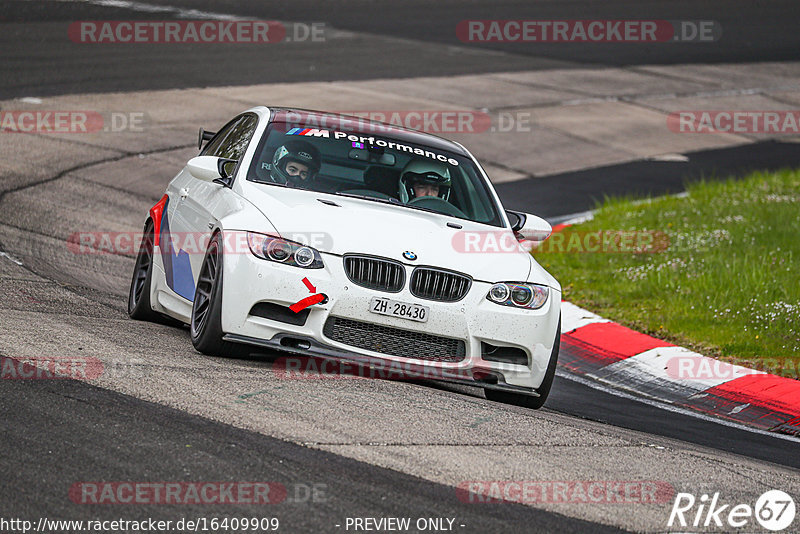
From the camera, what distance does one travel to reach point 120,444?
16.7 feet

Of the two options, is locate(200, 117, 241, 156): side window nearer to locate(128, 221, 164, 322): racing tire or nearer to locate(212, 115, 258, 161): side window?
locate(212, 115, 258, 161): side window

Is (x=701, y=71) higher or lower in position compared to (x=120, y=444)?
higher

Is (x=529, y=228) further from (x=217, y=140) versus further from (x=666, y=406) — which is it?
(x=217, y=140)

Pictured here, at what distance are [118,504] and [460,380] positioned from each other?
286cm

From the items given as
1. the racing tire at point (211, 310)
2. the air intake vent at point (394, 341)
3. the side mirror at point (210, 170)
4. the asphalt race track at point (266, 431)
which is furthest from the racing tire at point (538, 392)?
the side mirror at point (210, 170)

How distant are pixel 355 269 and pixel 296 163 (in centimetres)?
142

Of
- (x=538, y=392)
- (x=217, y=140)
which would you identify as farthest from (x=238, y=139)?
(x=538, y=392)

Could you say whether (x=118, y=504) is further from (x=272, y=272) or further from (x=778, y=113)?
(x=778, y=113)

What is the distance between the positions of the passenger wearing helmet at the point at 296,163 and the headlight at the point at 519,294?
1564 mm

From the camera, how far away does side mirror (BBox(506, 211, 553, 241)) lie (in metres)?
8.24

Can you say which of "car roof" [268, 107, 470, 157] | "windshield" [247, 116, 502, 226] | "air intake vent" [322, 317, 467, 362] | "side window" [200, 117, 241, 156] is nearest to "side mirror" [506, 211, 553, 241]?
"windshield" [247, 116, 502, 226]

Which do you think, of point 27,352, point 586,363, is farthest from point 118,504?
point 586,363

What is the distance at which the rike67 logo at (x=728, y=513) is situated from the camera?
505 cm

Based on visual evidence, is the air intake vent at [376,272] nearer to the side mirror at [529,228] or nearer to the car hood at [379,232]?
the car hood at [379,232]
